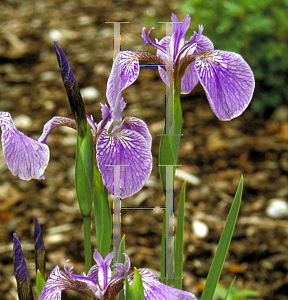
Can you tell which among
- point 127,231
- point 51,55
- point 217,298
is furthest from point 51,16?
point 217,298

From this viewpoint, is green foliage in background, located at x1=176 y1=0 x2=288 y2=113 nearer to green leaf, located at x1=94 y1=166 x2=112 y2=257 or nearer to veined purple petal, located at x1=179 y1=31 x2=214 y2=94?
veined purple petal, located at x1=179 y1=31 x2=214 y2=94

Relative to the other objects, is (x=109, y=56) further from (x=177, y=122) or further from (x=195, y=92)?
(x=177, y=122)

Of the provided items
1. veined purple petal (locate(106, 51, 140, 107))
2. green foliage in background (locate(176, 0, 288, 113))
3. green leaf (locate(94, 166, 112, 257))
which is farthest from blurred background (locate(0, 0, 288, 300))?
veined purple petal (locate(106, 51, 140, 107))

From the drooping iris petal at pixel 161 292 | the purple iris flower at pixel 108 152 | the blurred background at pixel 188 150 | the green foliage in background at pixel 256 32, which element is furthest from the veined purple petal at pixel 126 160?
the green foliage in background at pixel 256 32

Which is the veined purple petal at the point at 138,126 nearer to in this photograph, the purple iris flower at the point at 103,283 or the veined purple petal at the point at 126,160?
the veined purple petal at the point at 126,160

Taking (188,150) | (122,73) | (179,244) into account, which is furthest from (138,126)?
→ (188,150)
